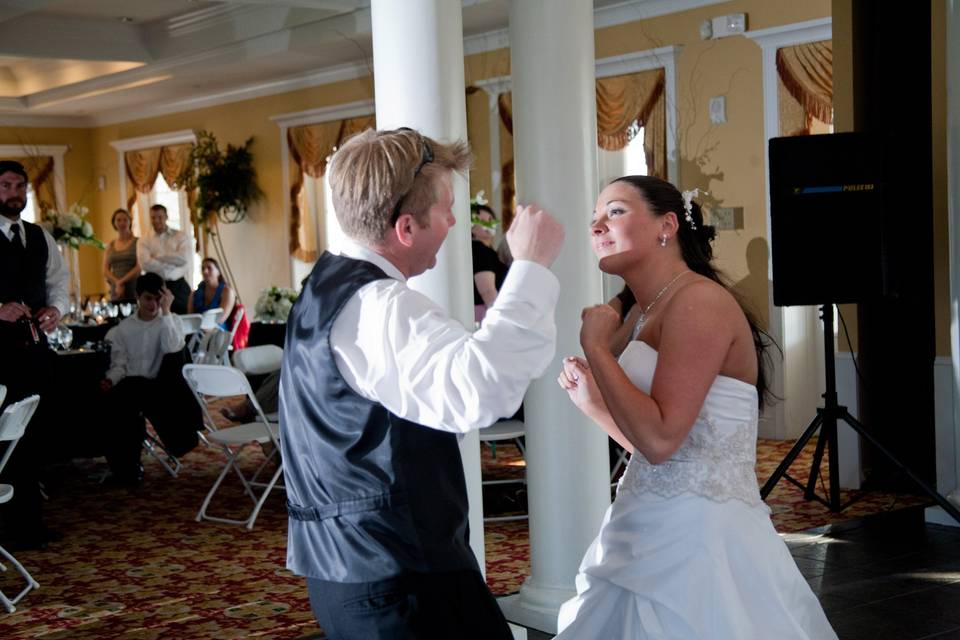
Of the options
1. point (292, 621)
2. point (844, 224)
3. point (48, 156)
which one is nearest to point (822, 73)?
point (844, 224)

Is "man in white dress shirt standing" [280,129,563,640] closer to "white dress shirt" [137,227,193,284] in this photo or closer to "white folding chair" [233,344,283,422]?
"white folding chair" [233,344,283,422]

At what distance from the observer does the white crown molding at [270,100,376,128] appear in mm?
12133

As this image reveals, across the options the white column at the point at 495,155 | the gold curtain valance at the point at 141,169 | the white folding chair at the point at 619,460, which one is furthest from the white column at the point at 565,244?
the gold curtain valance at the point at 141,169

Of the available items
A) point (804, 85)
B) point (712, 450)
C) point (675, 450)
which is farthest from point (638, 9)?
point (675, 450)

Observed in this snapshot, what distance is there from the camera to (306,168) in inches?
511

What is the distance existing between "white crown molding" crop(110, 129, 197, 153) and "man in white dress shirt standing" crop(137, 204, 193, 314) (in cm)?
274

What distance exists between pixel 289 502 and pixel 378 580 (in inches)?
8.7

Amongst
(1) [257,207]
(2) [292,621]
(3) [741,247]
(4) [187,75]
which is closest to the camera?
(2) [292,621]

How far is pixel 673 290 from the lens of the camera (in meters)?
2.58

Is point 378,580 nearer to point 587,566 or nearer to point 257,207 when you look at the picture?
point 587,566

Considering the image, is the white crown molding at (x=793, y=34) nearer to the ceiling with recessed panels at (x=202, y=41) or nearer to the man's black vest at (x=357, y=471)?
the ceiling with recessed panels at (x=202, y=41)

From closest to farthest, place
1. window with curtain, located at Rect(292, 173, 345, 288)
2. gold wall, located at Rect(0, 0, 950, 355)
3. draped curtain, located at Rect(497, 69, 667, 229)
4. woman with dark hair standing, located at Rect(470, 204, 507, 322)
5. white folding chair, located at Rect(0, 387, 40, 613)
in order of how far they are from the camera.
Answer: white folding chair, located at Rect(0, 387, 40, 613)
gold wall, located at Rect(0, 0, 950, 355)
woman with dark hair standing, located at Rect(470, 204, 507, 322)
draped curtain, located at Rect(497, 69, 667, 229)
window with curtain, located at Rect(292, 173, 345, 288)

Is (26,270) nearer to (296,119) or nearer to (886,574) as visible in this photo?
(886,574)

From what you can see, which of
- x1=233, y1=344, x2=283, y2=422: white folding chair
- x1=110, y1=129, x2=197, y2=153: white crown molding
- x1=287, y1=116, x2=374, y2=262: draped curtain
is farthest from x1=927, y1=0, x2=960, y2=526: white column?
x1=110, y1=129, x2=197, y2=153: white crown molding
